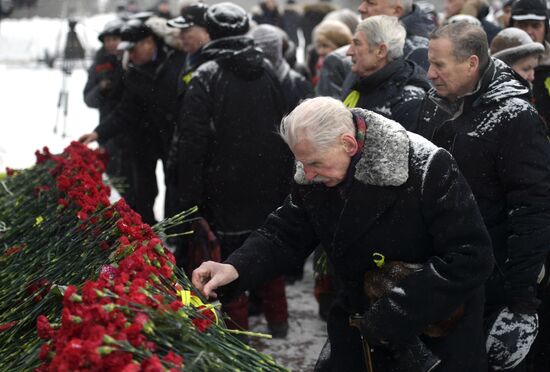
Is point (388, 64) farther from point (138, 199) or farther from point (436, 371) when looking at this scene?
point (138, 199)

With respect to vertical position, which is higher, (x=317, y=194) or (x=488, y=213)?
(x=317, y=194)

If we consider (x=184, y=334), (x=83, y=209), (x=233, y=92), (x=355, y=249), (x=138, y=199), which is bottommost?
(x=138, y=199)

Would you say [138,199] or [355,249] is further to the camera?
[138,199]

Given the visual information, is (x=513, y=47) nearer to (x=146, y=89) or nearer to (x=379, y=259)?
(x=379, y=259)

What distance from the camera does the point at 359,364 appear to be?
10.2ft

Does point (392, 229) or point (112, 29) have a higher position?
point (392, 229)

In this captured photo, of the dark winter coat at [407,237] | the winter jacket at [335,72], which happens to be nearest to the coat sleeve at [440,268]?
the dark winter coat at [407,237]

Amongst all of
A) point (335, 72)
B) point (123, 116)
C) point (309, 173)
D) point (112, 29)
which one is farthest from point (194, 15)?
point (309, 173)

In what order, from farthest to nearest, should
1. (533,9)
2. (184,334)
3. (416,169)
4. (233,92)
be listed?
(533,9) → (233,92) → (416,169) → (184,334)

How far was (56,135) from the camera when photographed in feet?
27.8

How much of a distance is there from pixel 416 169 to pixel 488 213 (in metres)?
0.81

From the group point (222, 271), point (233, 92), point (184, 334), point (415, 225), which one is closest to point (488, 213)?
point (415, 225)

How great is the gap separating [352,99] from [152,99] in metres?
2.28

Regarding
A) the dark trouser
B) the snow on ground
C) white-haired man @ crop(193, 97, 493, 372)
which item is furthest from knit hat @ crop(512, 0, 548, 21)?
white-haired man @ crop(193, 97, 493, 372)
